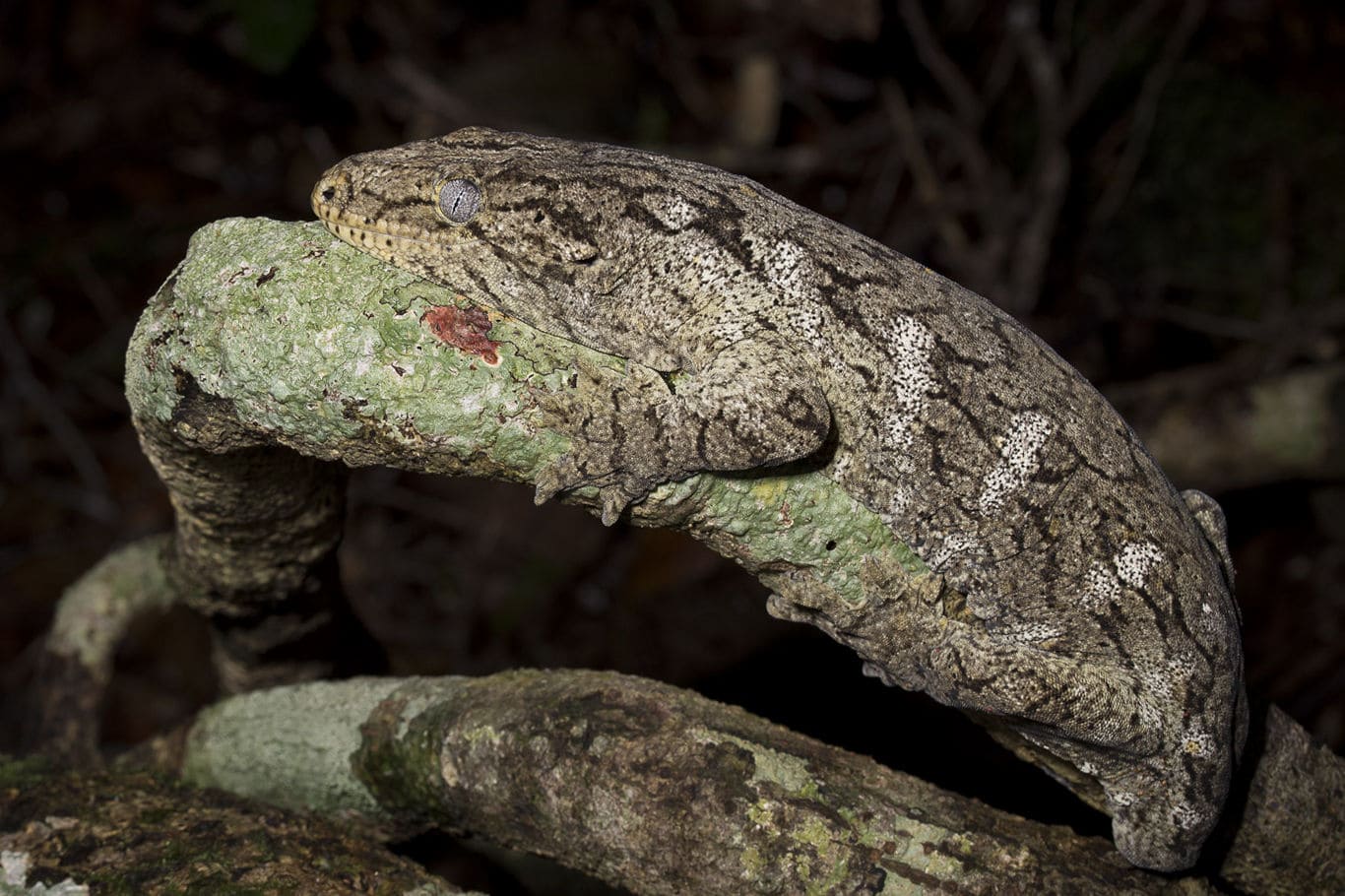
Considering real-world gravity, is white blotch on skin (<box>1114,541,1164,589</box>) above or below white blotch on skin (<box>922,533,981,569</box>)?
above

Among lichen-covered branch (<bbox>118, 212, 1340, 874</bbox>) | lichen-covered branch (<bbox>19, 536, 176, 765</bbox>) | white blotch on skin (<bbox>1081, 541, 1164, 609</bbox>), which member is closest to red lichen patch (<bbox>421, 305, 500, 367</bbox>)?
lichen-covered branch (<bbox>118, 212, 1340, 874</bbox>)

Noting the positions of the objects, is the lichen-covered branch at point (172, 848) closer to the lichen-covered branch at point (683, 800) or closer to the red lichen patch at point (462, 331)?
the lichen-covered branch at point (683, 800)

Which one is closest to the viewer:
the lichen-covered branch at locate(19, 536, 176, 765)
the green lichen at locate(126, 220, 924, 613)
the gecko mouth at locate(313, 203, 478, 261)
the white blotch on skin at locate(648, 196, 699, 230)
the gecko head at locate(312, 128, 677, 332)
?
the green lichen at locate(126, 220, 924, 613)

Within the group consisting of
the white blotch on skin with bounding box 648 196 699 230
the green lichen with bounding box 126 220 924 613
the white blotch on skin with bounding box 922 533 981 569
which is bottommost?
the green lichen with bounding box 126 220 924 613

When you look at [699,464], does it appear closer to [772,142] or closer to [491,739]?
[491,739]

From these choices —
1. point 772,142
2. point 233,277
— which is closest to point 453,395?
point 233,277

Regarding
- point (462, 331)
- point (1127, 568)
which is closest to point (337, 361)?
point (462, 331)

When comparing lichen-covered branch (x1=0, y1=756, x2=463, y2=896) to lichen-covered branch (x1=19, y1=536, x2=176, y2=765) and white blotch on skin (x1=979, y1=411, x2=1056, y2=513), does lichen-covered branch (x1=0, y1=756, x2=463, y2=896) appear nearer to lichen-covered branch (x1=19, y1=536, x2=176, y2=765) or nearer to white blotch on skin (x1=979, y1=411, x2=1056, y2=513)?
lichen-covered branch (x1=19, y1=536, x2=176, y2=765)

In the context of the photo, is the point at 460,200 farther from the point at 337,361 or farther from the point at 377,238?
the point at 337,361
